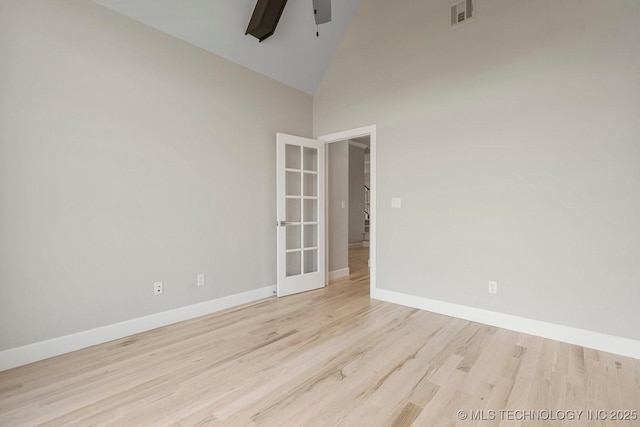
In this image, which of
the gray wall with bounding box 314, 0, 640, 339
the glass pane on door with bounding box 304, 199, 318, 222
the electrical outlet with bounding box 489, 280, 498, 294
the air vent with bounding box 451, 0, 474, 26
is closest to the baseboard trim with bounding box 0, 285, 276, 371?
the glass pane on door with bounding box 304, 199, 318, 222

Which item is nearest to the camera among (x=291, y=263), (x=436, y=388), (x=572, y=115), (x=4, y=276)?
(x=436, y=388)

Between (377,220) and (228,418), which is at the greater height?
(377,220)

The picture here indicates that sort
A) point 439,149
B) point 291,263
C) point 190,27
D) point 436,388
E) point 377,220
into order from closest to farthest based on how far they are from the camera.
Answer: point 436,388, point 190,27, point 439,149, point 377,220, point 291,263

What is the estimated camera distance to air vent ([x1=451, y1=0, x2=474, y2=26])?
113 inches

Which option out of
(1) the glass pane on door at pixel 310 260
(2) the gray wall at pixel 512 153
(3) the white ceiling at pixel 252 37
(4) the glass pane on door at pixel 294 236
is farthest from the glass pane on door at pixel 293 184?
(3) the white ceiling at pixel 252 37

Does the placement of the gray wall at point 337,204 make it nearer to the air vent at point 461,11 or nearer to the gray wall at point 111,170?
the gray wall at point 111,170

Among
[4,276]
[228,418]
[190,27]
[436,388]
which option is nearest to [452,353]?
[436,388]

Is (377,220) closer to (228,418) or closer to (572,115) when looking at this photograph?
(572,115)

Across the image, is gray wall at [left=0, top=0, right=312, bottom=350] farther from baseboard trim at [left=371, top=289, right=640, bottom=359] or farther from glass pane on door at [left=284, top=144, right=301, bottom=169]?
baseboard trim at [left=371, top=289, right=640, bottom=359]

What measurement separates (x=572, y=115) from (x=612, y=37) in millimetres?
589

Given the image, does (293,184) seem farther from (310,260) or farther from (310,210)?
(310,260)

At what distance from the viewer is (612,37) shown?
7.29 ft

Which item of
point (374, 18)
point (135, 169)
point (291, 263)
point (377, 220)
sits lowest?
point (291, 263)

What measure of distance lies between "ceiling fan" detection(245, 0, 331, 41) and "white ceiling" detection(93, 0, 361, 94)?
138mm
